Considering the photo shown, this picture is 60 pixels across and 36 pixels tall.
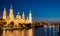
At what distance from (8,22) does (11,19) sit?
143 cm

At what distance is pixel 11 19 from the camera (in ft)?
73.4

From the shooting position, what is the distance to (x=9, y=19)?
22.3 metres

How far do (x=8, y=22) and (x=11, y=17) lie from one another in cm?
190

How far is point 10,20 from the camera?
2206 centimetres

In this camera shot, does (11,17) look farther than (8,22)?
Yes

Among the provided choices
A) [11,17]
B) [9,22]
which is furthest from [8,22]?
[11,17]

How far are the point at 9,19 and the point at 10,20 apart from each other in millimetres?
287

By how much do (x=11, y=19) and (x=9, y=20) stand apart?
1.58 feet

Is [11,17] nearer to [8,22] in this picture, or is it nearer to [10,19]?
[10,19]

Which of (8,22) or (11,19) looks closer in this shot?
(8,22)

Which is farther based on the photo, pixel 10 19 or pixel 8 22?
pixel 10 19

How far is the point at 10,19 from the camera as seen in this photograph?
22.4 m

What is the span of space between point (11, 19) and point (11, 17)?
0.49 m

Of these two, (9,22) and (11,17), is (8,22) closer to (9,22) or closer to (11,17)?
(9,22)
